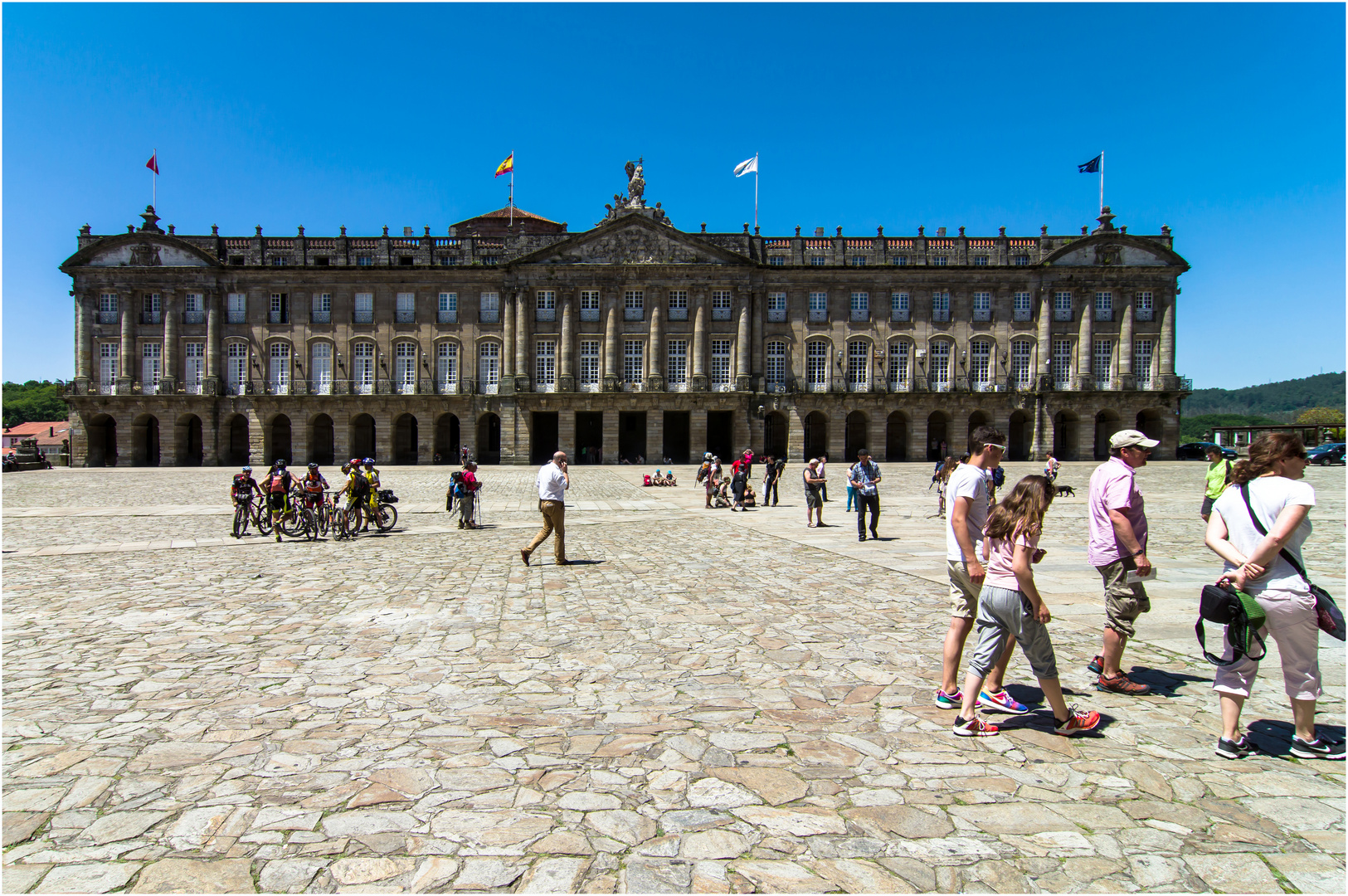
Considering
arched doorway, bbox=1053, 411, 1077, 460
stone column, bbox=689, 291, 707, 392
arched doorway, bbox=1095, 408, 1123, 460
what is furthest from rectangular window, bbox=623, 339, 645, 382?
arched doorway, bbox=1095, 408, 1123, 460

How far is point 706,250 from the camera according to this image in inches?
1769

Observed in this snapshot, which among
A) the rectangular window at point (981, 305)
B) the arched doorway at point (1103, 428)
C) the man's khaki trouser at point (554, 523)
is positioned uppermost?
the rectangular window at point (981, 305)

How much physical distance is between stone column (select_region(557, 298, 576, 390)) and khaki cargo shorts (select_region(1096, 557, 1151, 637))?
4081 centimetres

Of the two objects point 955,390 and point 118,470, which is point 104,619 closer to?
point 118,470

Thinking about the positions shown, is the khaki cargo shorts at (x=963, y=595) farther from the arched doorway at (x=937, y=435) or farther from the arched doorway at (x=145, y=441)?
the arched doorway at (x=145, y=441)

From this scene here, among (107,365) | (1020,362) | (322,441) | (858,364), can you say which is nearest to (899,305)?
(858,364)

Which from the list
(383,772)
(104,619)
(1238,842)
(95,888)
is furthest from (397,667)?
(1238,842)

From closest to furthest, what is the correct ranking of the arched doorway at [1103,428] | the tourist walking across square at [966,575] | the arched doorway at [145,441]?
the tourist walking across square at [966,575] → the arched doorway at [145,441] → the arched doorway at [1103,428]

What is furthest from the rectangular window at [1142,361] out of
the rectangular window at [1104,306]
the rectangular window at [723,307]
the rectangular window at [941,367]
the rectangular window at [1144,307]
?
the rectangular window at [723,307]

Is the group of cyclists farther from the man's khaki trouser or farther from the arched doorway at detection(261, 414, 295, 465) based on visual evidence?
the arched doorway at detection(261, 414, 295, 465)

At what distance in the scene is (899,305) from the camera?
45.7 meters

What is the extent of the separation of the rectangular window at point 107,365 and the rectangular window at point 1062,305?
57335 millimetres

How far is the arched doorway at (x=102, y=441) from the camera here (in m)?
43.9

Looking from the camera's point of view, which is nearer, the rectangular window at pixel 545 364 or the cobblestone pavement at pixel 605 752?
the cobblestone pavement at pixel 605 752
